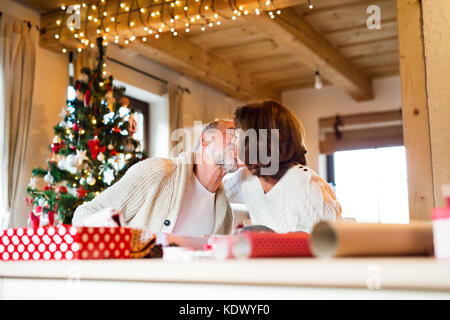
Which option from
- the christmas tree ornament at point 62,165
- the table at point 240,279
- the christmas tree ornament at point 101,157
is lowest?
the table at point 240,279

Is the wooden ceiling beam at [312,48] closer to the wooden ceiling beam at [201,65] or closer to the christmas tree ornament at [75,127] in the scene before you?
the wooden ceiling beam at [201,65]

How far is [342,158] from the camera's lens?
718 centimetres

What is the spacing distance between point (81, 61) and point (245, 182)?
119 inches

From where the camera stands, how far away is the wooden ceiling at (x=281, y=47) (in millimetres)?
4414

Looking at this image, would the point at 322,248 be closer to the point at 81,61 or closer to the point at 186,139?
the point at 81,61

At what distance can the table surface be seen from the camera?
52 centimetres

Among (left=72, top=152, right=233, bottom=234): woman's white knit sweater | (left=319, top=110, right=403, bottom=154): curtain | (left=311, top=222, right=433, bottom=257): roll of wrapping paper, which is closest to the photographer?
(left=311, top=222, right=433, bottom=257): roll of wrapping paper

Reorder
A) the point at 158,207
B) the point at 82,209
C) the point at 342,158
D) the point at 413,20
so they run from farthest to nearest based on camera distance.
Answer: the point at 342,158, the point at 413,20, the point at 158,207, the point at 82,209

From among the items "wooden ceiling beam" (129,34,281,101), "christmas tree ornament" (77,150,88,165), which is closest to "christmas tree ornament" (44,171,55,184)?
"christmas tree ornament" (77,150,88,165)

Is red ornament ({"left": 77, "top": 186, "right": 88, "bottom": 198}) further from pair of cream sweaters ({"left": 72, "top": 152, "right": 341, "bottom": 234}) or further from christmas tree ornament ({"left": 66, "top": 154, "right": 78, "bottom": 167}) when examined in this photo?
pair of cream sweaters ({"left": 72, "top": 152, "right": 341, "bottom": 234})

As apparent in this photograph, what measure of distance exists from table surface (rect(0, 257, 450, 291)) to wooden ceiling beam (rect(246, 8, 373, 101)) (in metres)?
3.64

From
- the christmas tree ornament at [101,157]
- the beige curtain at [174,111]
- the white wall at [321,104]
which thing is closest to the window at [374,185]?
the white wall at [321,104]

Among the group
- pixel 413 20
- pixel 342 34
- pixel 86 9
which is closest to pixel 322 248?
pixel 413 20

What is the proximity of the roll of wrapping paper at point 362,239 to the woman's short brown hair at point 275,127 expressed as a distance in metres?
1.12
